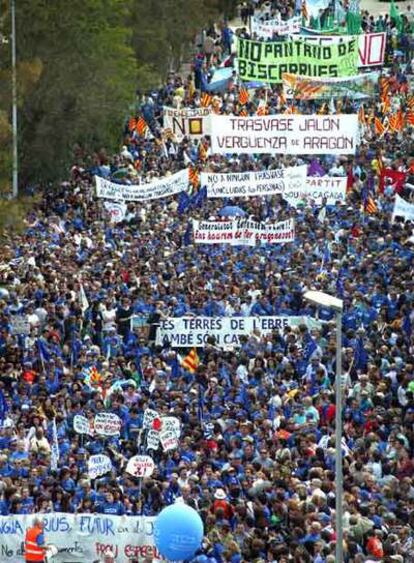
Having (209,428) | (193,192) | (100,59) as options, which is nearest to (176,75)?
(100,59)

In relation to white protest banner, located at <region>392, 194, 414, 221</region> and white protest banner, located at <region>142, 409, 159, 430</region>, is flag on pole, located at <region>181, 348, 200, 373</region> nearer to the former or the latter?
white protest banner, located at <region>142, 409, 159, 430</region>

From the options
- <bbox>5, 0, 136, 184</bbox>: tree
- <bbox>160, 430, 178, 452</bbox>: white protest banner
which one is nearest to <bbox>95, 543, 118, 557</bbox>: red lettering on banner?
<bbox>160, 430, 178, 452</bbox>: white protest banner

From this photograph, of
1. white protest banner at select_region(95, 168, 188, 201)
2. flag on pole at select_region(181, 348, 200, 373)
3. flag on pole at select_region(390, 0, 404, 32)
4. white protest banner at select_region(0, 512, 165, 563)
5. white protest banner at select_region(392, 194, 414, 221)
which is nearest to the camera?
white protest banner at select_region(0, 512, 165, 563)

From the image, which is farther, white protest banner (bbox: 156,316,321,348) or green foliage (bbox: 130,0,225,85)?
green foliage (bbox: 130,0,225,85)

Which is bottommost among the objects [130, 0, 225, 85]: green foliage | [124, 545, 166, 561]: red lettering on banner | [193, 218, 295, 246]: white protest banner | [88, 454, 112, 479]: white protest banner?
[130, 0, 225, 85]: green foliage

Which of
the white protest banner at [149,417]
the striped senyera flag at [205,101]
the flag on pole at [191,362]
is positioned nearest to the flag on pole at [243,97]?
the striped senyera flag at [205,101]

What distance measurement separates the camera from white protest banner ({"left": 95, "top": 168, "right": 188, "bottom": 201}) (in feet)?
132

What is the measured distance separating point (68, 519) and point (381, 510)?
3468 millimetres

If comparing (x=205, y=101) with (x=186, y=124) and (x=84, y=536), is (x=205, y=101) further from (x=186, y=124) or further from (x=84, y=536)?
(x=84, y=536)

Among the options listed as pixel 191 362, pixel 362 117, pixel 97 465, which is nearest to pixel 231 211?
pixel 362 117

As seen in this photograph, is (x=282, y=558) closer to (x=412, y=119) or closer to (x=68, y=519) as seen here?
(x=68, y=519)

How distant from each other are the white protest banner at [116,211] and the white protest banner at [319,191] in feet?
9.27

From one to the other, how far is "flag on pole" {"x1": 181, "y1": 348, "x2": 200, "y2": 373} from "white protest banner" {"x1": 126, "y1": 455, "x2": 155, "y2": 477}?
4490 mm

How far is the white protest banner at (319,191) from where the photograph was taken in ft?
131
